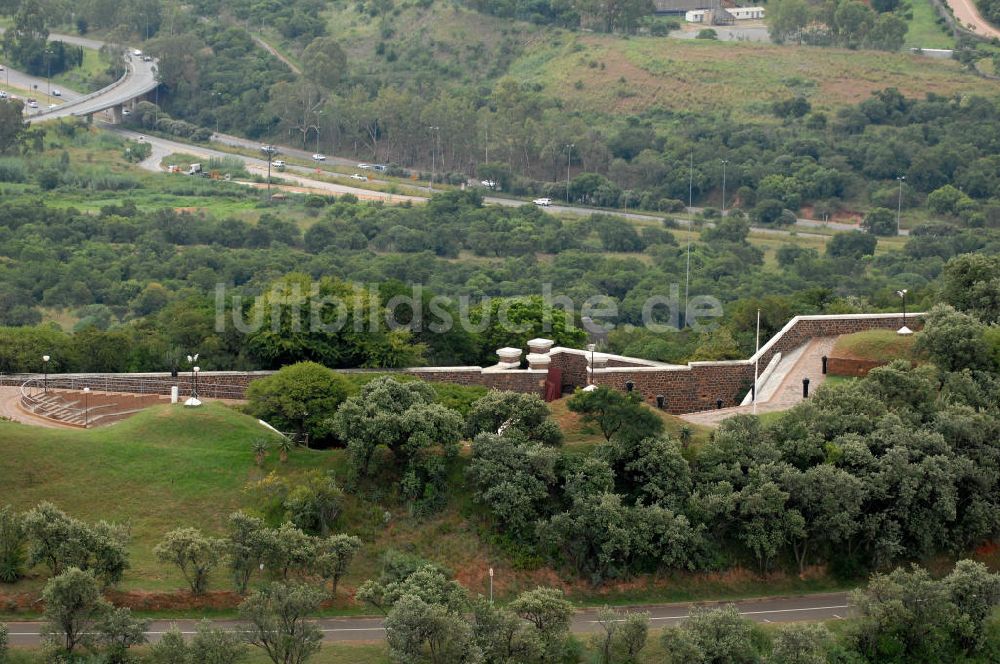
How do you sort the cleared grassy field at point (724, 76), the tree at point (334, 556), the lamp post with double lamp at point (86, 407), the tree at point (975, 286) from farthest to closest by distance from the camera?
1. the cleared grassy field at point (724, 76)
2. the tree at point (975, 286)
3. the lamp post with double lamp at point (86, 407)
4. the tree at point (334, 556)

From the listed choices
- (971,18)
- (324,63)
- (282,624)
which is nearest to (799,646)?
(282,624)

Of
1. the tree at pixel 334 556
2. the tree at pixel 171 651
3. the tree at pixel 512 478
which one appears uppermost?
the tree at pixel 512 478

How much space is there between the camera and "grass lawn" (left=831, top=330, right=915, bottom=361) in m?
47.4

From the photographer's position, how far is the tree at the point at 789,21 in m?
121

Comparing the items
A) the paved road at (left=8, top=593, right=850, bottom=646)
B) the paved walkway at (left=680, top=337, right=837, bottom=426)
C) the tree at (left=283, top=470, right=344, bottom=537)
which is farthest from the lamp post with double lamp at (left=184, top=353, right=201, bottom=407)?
the paved walkway at (left=680, top=337, right=837, bottom=426)

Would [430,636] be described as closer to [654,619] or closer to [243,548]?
[243,548]

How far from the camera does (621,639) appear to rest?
34781 millimetres

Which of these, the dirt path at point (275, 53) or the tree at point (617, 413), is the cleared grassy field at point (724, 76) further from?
the tree at point (617, 413)

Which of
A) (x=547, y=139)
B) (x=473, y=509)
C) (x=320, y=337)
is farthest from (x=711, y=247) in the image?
(x=473, y=509)

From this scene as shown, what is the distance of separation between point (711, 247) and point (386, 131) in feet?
93.4

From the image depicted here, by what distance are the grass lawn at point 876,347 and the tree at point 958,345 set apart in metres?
1.25

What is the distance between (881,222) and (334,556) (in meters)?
62.6

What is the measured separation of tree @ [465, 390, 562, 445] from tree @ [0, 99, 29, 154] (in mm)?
66411

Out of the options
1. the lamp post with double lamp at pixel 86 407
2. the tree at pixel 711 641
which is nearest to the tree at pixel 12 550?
the lamp post with double lamp at pixel 86 407
